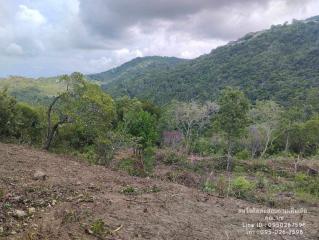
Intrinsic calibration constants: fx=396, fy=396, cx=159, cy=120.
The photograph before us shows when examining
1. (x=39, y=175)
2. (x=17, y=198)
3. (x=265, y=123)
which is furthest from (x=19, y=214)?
(x=265, y=123)

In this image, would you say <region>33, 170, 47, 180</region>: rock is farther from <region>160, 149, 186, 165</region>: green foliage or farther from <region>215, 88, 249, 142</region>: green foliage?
<region>160, 149, 186, 165</region>: green foliage

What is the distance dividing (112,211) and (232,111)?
A: 58.9 ft

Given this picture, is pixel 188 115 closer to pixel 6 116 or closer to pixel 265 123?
pixel 265 123

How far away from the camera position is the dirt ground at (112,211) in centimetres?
563

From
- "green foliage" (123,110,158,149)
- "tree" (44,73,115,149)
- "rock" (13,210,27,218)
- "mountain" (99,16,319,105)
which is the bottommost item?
"rock" (13,210,27,218)

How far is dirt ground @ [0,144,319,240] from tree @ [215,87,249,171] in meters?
14.5

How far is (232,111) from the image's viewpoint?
23656mm

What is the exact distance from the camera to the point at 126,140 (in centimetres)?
1742

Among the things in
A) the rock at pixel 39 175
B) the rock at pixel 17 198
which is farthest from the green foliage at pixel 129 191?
the rock at pixel 17 198

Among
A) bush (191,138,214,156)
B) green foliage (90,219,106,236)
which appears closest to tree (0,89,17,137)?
green foliage (90,219,106,236)

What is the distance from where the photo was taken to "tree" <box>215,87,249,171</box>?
925 inches

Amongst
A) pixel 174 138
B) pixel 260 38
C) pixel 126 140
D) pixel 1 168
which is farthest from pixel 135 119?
pixel 260 38

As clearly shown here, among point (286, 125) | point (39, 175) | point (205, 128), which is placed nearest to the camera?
point (39, 175)

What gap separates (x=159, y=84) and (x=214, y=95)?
104 feet
